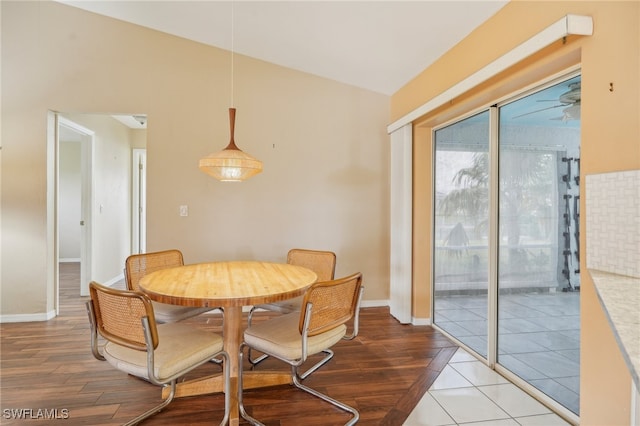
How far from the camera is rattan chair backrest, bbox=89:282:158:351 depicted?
1477 mm

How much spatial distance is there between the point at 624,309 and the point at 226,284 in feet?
5.71

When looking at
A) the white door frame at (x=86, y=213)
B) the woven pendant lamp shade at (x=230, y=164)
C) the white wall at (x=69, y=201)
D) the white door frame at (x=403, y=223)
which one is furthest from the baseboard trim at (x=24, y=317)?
the white wall at (x=69, y=201)

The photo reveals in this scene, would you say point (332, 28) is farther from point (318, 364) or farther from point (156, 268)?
point (318, 364)

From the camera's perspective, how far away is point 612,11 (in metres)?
1.46

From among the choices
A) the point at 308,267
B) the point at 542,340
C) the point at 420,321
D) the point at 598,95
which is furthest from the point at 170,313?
the point at 598,95

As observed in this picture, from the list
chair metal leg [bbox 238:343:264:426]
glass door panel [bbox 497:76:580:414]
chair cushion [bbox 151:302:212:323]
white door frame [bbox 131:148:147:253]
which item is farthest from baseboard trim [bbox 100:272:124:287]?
glass door panel [bbox 497:76:580:414]

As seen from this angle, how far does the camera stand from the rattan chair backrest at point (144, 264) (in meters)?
2.48

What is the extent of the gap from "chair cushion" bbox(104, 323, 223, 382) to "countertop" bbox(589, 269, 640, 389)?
167cm

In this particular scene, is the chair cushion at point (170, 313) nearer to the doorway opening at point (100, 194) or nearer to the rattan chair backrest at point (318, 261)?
the rattan chair backrest at point (318, 261)

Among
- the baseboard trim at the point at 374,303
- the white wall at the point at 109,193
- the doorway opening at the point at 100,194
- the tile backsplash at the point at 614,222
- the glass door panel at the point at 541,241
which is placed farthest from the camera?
the white wall at the point at 109,193

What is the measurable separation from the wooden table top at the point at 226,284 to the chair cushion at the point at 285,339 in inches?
10.0

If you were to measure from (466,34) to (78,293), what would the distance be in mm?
5343

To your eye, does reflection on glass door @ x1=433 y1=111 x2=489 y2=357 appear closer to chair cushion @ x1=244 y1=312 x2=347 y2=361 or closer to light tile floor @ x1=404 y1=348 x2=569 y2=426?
light tile floor @ x1=404 y1=348 x2=569 y2=426

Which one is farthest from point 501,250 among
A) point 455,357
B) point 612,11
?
point 612,11
